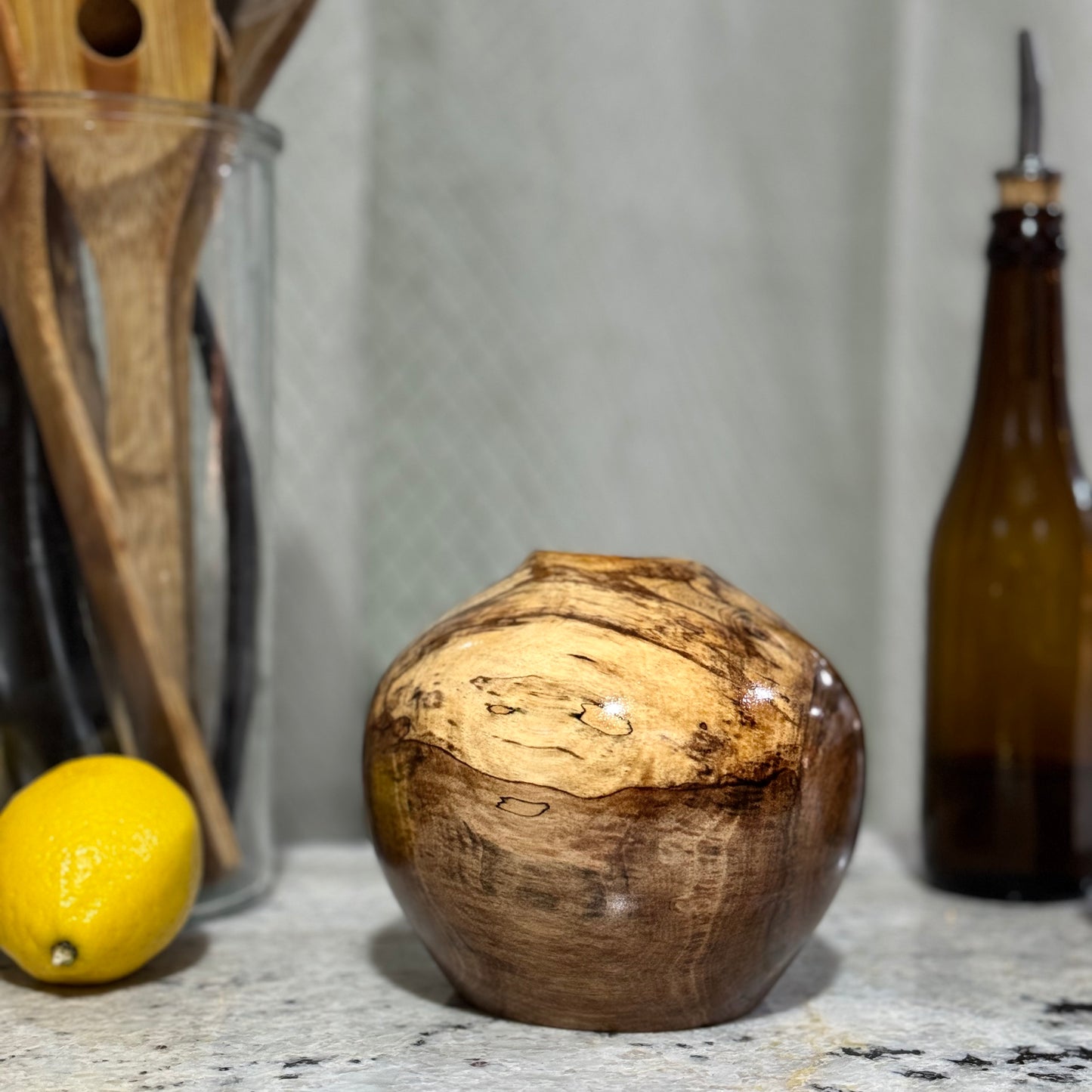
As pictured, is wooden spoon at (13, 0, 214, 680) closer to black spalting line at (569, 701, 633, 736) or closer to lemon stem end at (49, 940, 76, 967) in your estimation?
lemon stem end at (49, 940, 76, 967)

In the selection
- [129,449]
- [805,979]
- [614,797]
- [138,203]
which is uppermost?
[138,203]

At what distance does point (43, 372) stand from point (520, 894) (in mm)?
328

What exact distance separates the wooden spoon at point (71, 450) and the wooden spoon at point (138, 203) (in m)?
0.01

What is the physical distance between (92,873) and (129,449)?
0.68ft

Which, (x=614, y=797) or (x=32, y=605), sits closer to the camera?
(x=614, y=797)

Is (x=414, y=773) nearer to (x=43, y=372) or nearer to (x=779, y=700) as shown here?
(x=779, y=700)

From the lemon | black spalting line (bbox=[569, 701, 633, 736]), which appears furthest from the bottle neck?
the lemon

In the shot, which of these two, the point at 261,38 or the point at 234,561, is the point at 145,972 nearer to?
the point at 234,561

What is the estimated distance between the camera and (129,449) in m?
0.63

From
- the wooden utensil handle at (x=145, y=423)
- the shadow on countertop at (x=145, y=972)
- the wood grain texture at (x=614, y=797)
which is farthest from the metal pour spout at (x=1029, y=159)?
the shadow on countertop at (x=145, y=972)

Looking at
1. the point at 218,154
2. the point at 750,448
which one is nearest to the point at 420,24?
the point at 218,154

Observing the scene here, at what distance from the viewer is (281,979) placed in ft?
1.83

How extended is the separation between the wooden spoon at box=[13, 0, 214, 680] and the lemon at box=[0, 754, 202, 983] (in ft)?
0.36

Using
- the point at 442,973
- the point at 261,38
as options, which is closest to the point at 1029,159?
the point at 261,38
